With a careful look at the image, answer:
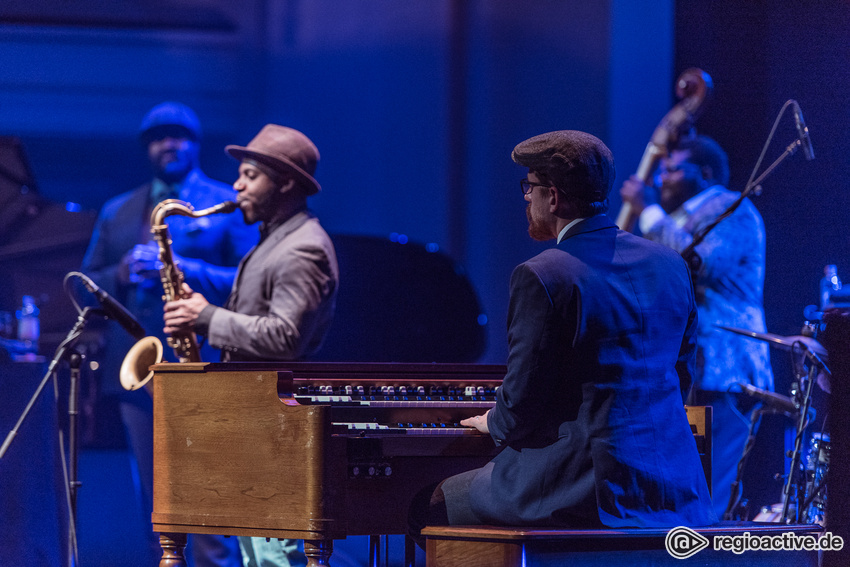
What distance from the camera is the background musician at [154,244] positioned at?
5.39m

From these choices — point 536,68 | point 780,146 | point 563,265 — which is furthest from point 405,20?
point 563,265

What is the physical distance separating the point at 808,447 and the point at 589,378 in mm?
2262

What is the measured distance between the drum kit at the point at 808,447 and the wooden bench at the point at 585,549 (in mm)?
1546

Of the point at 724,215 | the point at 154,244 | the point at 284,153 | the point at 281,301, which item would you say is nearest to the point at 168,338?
the point at 281,301

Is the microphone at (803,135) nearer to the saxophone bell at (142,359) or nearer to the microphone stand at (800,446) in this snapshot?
the microphone stand at (800,446)

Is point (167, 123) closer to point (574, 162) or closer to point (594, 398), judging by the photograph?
point (574, 162)

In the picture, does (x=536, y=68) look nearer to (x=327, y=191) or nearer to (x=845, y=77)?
(x=327, y=191)

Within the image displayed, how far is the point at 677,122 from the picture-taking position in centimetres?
538

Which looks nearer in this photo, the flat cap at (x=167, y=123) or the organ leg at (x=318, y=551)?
the organ leg at (x=318, y=551)

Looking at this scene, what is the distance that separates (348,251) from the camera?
549 cm

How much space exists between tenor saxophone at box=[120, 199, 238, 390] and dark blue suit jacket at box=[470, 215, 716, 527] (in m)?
1.87

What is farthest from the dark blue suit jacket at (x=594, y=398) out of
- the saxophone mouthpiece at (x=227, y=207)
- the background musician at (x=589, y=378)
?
the saxophone mouthpiece at (x=227, y=207)

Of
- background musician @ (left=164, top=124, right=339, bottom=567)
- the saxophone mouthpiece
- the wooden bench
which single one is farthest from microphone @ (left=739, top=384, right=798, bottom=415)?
the saxophone mouthpiece

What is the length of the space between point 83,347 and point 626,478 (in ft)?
12.2
